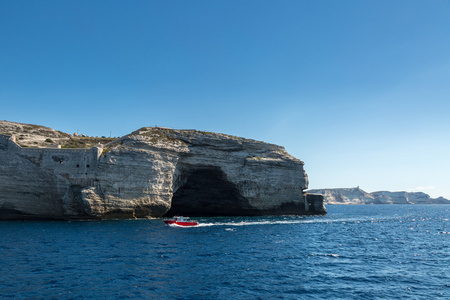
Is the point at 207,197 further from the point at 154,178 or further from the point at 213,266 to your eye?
the point at 213,266

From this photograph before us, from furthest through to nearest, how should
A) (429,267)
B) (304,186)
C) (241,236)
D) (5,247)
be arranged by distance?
(304,186) → (241,236) → (5,247) → (429,267)

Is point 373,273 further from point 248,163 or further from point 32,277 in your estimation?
point 248,163

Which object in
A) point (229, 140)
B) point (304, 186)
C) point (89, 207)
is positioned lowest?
point (89, 207)

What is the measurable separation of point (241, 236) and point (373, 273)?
19.4 metres

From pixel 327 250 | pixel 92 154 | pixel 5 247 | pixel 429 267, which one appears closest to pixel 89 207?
pixel 92 154

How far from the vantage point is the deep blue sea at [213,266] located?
19.7m

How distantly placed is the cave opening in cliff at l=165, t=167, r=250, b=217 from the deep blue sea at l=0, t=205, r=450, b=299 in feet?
89.9

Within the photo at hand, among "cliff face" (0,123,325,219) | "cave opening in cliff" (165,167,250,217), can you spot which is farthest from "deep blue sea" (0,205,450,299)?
"cave opening in cliff" (165,167,250,217)

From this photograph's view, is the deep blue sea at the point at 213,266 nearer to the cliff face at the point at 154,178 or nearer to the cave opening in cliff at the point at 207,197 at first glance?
the cliff face at the point at 154,178

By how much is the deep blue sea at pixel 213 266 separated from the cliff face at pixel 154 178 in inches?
488

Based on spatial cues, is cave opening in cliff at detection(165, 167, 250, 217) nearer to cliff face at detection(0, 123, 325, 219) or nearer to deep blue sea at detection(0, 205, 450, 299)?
cliff face at detection(0, 123, 325, 219)

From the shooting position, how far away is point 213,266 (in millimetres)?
25734

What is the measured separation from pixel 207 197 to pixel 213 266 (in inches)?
1827

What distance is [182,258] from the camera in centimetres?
2816
